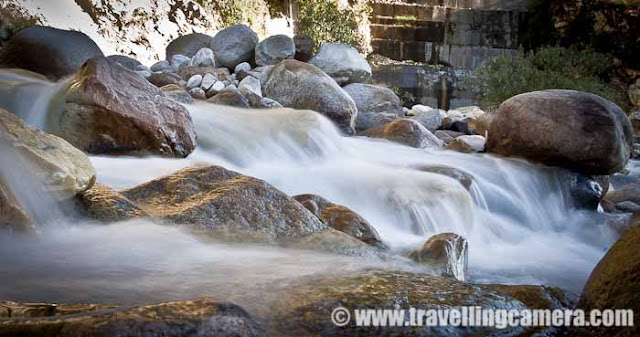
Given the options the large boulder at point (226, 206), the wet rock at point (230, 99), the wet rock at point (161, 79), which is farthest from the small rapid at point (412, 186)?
the wet rock at point (161, 79)

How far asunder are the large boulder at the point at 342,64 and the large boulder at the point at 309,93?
1992 mm

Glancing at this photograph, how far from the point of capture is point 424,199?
552cm

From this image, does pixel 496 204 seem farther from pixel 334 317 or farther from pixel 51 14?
pixel 51 14

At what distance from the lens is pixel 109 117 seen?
5.46 metres

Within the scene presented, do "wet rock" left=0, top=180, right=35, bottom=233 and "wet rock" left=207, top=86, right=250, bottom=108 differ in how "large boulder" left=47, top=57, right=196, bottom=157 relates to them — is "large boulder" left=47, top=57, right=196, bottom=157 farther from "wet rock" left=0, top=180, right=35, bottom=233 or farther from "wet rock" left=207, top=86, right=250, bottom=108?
"wet rock" left=207, top=86, right=250, bottom=108

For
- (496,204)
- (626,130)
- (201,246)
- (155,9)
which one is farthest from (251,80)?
(201,246)

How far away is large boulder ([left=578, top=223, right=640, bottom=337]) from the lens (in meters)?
2.25

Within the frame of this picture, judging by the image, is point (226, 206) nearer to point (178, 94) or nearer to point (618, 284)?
point (618, 284)

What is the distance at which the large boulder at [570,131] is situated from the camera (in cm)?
683

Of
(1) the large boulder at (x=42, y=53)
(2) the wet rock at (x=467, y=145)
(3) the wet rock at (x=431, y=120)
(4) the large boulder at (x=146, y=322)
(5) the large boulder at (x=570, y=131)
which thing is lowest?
(3) the wet rock at (x=431, y=120)

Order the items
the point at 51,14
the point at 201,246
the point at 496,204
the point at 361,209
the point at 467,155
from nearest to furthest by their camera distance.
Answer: the point at 201,246 < the point at 361,209 < the point at 496,204 < the point at 467,155 < the point at 51,14

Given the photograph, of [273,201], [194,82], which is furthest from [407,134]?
[273,201]

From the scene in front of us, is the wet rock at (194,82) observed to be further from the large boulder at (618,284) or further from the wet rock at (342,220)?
the large boulder at (618,284)

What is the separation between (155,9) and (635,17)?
11735 millimetres
